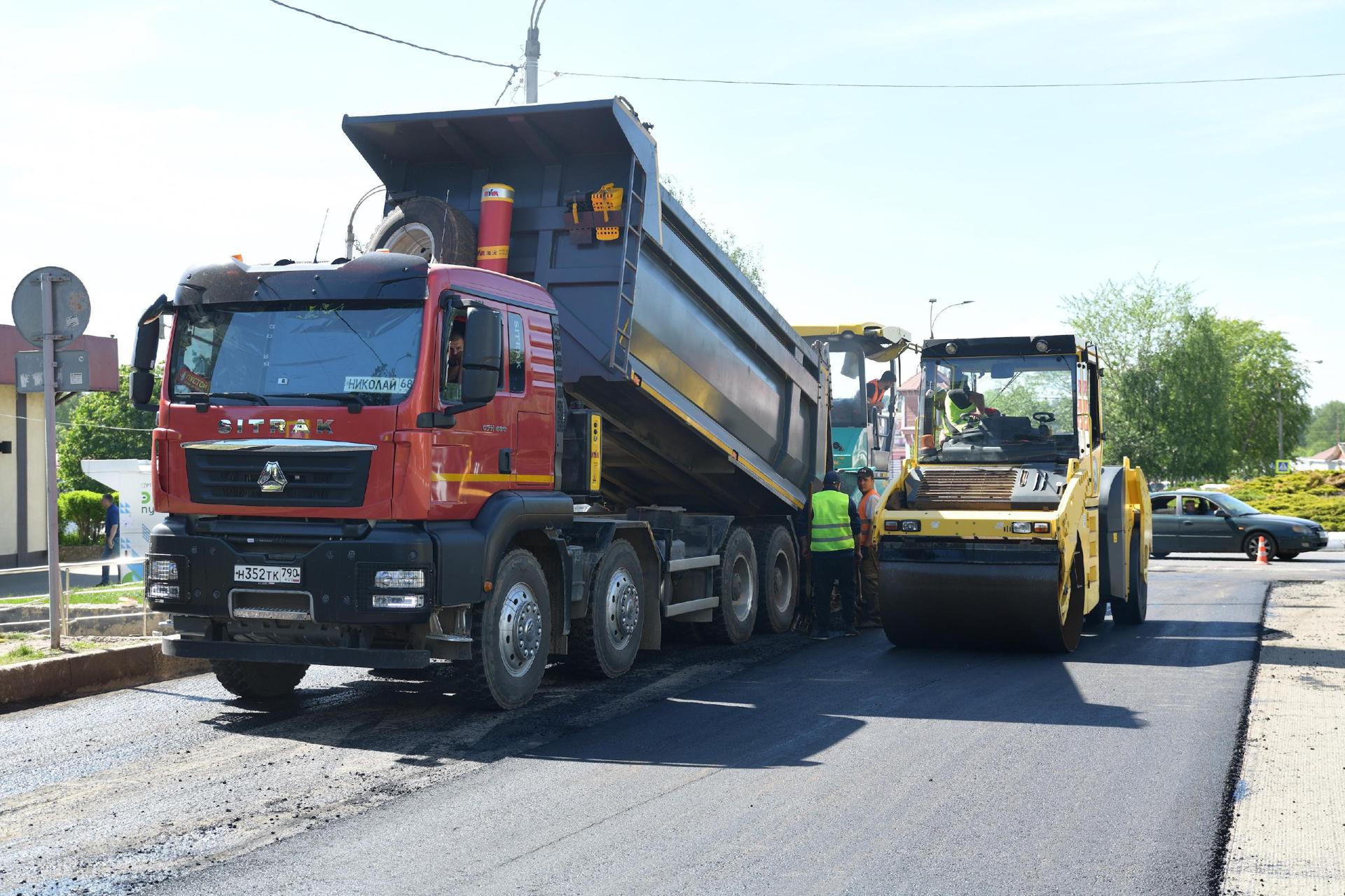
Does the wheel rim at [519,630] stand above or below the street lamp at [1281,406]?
below

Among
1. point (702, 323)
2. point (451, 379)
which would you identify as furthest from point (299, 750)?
point (702, 323)

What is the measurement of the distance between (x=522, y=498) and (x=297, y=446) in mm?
1420

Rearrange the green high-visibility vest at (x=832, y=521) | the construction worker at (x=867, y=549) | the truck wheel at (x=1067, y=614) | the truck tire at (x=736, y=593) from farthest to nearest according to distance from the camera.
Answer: the construction worker at (x=867, y=549) < the green high-visibility vest at (x=832, y=521) < the truck tire at (x=736, y=593) < the truck wheel at (x=1067, y=614)

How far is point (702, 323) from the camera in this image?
34.0ft

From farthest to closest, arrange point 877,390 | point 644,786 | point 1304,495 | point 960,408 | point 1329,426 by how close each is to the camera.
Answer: point 1329,426 → point 1304,495 → point 877,390 → point 960,408 → point 644,786

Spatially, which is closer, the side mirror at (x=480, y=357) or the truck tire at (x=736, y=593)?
the side mirror at (x=480, y=357)

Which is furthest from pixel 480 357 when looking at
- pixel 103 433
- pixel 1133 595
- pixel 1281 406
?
pixel 1281 406

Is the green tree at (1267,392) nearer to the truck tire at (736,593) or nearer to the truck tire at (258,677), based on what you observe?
the truck tire at (736,593)

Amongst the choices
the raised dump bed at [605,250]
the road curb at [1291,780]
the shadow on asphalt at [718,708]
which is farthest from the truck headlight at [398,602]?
the road curb at [1291,780]

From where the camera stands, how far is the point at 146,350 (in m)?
7.74

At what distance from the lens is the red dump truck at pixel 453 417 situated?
7.22m

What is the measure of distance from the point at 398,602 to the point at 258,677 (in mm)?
1742

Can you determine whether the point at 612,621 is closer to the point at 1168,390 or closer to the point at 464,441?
the point at 464,441

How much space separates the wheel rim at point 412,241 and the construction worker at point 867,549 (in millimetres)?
5480
